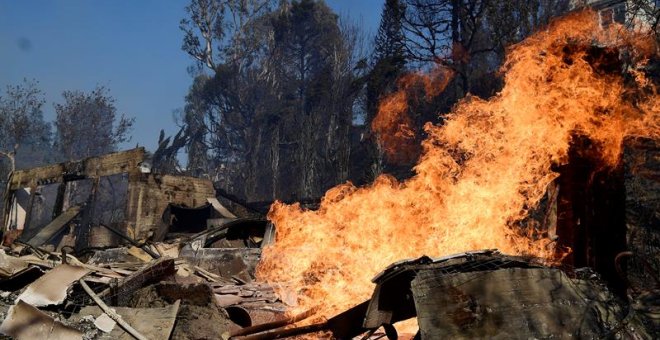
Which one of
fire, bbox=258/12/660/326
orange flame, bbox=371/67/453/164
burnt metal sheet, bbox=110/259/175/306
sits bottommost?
burnt metal sheet, bbox=110/259/175/306

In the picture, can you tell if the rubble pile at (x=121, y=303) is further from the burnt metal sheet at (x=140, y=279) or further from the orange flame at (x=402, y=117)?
the orange flame at (x=402, y=117)

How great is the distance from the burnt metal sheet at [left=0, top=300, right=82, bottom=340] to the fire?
3.13 m

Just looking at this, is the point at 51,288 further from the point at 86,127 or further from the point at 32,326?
the point at 86,127

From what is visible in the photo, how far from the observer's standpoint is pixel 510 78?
291 inches

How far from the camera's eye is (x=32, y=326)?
5.42 m

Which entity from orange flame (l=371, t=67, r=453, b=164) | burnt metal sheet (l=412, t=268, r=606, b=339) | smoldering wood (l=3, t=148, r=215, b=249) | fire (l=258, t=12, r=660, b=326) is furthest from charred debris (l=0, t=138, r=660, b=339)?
orange flame (l=371, t=67, r=453, b=164)

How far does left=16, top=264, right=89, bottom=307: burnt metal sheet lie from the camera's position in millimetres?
6074

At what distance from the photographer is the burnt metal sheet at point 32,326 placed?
5305 millimetres

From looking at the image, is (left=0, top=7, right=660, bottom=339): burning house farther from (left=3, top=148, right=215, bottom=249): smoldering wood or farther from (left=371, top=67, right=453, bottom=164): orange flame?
(left=371, top=67, right=453, bottom=164): orange flame

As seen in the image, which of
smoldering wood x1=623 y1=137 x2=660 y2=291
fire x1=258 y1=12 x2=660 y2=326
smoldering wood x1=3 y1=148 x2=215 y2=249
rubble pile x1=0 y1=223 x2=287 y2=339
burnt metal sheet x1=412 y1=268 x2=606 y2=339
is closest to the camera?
burnt metal sheet x1=412 y1=268 x2=606 y2=339

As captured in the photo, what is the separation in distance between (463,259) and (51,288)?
199 inches

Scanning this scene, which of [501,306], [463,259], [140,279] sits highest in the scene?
[463,259]

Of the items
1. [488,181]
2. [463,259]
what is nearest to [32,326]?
[463,259]

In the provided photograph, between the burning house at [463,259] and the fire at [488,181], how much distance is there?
2 centimetres
